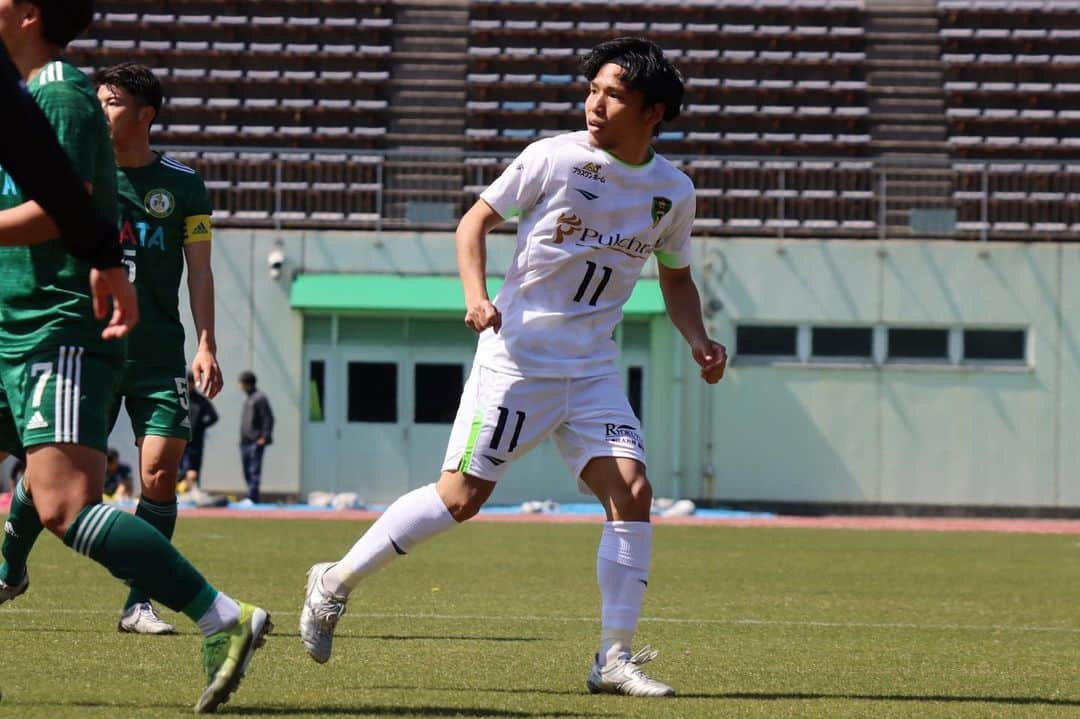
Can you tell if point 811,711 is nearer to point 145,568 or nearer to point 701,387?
point 145,568

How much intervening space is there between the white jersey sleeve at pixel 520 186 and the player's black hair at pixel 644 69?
1.06 ft

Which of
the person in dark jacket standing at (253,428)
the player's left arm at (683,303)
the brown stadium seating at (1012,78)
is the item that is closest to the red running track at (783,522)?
the person in dark jacket standing at (253,428)

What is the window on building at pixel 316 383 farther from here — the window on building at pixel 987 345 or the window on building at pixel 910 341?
the window on building at pixel 987 345

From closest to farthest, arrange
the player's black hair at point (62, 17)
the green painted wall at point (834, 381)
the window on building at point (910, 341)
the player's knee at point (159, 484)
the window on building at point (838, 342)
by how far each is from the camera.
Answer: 1. the player's black hair at point (62, 17)
2. the player's knee at point (159, 484)
3. the green painted wall at point (834, 381)
4. the window on building at point (838, 342)
5. the window on building at point (910, 341)

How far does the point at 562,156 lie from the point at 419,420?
2031cm

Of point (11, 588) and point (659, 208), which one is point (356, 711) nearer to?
point (659, 208)

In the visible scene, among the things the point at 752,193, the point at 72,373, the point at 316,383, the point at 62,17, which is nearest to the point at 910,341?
the point at 752,193

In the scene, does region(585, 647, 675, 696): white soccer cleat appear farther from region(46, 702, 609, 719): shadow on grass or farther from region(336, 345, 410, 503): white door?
region(336, 345, 410, 503): white door

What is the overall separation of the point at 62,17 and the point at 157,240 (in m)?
2.60

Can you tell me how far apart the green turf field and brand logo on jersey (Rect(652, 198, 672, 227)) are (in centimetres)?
149

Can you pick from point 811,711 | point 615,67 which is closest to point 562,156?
point 615,67

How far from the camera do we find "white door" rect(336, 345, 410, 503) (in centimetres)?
2555

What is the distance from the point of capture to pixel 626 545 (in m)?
5.60

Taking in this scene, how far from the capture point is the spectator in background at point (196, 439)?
2303cm
